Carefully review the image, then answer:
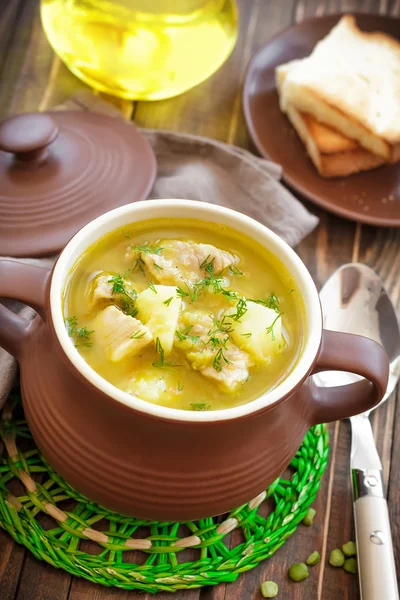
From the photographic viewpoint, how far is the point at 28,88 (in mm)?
2510

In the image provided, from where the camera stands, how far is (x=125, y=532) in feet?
5.18

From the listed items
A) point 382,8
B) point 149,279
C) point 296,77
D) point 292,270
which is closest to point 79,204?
point 149,279

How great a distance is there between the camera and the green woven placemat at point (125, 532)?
1514mm

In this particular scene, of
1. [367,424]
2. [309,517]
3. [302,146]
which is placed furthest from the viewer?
[302,146]

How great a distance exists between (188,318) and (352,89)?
53.4 inches

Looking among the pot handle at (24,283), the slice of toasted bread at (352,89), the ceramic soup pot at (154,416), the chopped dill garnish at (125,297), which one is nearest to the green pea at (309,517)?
the ceramic soup pot at (154,416)

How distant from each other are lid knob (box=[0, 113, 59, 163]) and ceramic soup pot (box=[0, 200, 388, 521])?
0.41 metres

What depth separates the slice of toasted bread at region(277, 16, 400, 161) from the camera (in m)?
2.34

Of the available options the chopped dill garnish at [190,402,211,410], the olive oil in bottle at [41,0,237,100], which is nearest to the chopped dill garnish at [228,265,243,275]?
the chopped dill garnish at [190,402,211,410]

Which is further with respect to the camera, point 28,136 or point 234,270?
point 28,136

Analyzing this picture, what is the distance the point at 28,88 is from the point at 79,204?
0.89 metres

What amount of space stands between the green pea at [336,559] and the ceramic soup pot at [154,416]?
0.96 ft

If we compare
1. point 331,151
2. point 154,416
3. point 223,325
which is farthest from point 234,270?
point 331,151

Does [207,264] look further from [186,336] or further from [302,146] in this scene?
[302,146]
